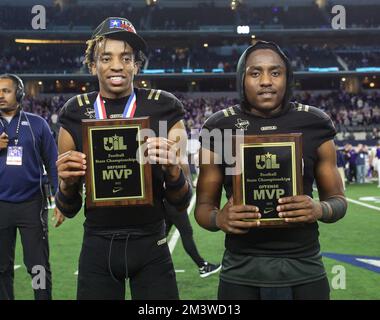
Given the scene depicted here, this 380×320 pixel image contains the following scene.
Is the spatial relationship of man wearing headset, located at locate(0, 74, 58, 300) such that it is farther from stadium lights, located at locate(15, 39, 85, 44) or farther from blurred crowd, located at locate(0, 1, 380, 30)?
stadium lights, located at locate(15, 39, 85, 44)

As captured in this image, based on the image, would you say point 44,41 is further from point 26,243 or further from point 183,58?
point 26,243

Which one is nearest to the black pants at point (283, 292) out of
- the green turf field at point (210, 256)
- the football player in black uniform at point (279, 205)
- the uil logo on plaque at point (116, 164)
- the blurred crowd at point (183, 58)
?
the football player in black uniform at point (279, 205)

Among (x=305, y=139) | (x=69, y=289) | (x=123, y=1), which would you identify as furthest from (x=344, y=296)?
(x=123, y=1)

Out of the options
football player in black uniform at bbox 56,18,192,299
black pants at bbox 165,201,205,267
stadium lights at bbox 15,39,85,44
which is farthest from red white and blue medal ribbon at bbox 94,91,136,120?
stadium lights at bbox 15,39,85,44

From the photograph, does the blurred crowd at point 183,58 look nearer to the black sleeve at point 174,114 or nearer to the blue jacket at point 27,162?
the blue jacket at point 27,162

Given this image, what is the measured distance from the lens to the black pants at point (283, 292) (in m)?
2.30

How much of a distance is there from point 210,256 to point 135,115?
4.67 m

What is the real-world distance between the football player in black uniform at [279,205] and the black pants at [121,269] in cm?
35

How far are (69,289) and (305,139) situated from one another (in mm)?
3732

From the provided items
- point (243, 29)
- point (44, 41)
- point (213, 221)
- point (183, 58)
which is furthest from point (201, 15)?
point (213, 221)

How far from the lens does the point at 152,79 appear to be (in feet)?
126

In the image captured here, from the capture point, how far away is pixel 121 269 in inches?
103
